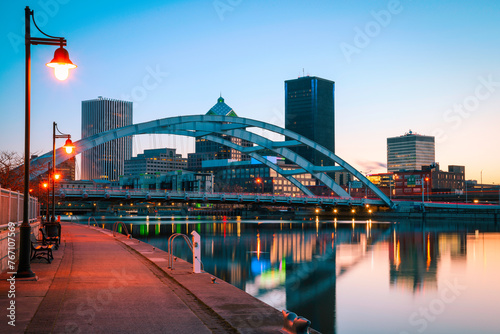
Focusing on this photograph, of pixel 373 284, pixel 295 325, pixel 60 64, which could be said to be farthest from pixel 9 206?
pixel 373 284

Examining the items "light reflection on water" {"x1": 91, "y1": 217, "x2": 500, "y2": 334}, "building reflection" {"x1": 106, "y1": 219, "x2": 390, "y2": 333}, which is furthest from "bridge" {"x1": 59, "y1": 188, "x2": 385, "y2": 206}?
"light reflection on water" {"x1": 91, "y1": 217, "x2": 500, "y2": 334}

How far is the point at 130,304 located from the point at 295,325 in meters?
5.18

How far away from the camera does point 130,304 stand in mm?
13086

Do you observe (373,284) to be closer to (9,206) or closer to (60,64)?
(9,206)

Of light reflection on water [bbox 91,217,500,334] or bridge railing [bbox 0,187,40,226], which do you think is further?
bridge railing [bbox 0,187,40,226]

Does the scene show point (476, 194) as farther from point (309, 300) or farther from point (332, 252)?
point (309, 300)

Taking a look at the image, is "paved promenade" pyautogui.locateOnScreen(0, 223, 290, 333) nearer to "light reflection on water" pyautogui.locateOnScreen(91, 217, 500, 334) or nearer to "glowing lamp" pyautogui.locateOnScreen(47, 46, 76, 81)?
"light reflection on water" pyautogui.locateOnScreen(91, 217, 500, 334)

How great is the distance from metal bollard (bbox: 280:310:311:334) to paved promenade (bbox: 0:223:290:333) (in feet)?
2.62

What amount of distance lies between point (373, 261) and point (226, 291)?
76.0 ft

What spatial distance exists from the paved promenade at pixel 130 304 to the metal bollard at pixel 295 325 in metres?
0.80

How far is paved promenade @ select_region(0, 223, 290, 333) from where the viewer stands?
10734mm

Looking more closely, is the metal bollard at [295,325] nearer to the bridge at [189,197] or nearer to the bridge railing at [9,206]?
the bridge railing at [9,206]

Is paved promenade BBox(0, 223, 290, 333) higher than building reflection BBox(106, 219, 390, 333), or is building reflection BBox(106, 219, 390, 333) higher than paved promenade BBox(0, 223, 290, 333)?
paved promenade BBox(0, 223, 290, 333)

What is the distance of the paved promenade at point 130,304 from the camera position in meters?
10.7
